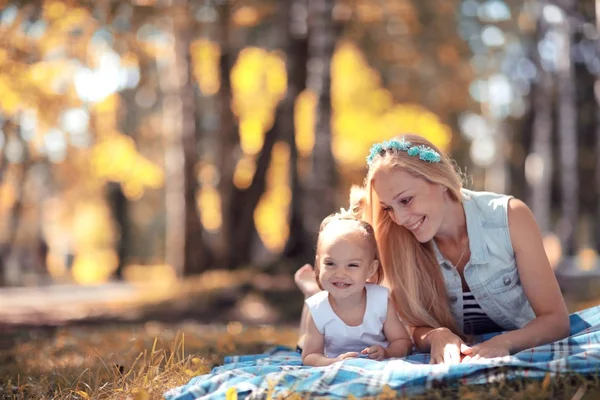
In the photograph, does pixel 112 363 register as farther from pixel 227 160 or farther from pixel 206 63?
pixel 206 63

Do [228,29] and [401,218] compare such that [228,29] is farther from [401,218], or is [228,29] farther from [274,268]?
[401,218]

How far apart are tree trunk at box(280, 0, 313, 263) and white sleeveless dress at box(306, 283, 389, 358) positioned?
783 cm

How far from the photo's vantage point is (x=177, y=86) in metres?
12.4

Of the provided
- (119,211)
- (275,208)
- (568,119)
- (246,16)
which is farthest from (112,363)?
(119,211)

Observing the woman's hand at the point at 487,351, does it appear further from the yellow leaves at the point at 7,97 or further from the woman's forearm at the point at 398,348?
the yellow leaves at the point at 7,97

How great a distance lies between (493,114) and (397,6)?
787 cm

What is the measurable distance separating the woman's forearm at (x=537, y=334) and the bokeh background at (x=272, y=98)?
10.1ft

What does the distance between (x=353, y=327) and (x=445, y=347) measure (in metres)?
0.55

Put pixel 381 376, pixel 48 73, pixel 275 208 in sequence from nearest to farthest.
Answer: pixel 381 376 → pixel 48 73 → pixel 275 208

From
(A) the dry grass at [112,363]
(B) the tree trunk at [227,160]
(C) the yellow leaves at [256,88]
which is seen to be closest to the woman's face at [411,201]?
(A) the dry grass at [112,363]

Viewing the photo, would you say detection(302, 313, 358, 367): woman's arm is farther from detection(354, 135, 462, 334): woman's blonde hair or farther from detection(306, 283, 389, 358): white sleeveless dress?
detection(354, 135, 462, 334): woman's blonde hair

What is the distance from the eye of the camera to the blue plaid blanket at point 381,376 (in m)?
3.07

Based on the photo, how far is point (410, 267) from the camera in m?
4.05

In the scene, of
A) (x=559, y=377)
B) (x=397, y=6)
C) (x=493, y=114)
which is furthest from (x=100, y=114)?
(x=559, y=377)
